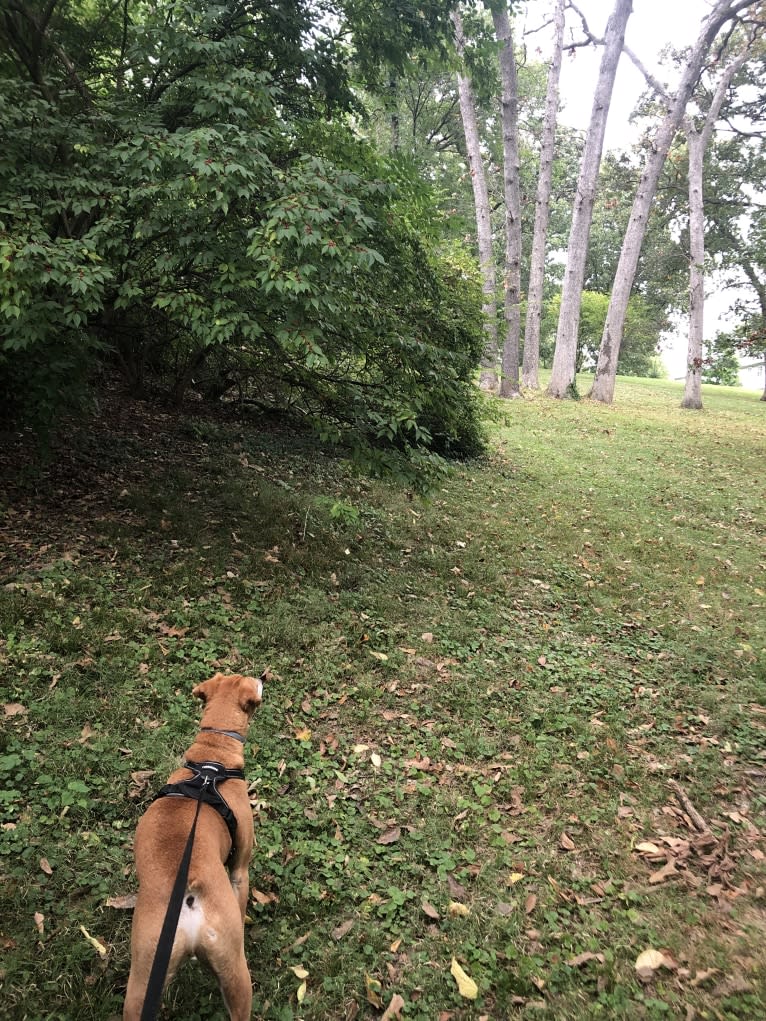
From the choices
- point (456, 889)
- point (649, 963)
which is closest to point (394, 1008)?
point (456, 889)

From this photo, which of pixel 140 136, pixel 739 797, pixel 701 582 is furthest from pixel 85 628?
pixel 701 582

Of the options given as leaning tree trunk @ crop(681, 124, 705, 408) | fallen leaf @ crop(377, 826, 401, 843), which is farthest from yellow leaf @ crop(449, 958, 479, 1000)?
leaning tree trunk @ crop(681, 124, 705, 408)

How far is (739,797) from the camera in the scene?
4.14 m

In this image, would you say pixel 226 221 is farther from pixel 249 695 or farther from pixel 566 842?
pixel 566 842

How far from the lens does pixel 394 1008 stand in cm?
272

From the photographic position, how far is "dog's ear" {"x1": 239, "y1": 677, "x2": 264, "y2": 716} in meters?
3.09

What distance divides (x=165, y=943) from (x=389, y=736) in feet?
9.14

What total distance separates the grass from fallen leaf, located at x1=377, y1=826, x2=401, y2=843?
0.04 m

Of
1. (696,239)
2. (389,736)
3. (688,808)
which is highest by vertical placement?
(696,239)

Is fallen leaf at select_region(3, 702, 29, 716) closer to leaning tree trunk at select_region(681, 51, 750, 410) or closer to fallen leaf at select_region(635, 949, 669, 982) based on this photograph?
fallen leaf at select_region(635, 949, 669, 982)

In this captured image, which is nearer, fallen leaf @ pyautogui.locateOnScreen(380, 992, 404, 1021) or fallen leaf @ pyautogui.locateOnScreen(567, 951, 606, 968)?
fallen leaf @ pyautogui.locateOnScreen(380, 992, 404, 1021)

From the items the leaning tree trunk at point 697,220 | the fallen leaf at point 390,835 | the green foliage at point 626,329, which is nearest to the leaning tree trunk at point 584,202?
the leaning tree trunk at point 697,220

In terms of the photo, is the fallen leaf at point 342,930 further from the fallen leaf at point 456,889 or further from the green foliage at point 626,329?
the green foliage at point 626,329

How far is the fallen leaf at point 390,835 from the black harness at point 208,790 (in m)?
1.33
